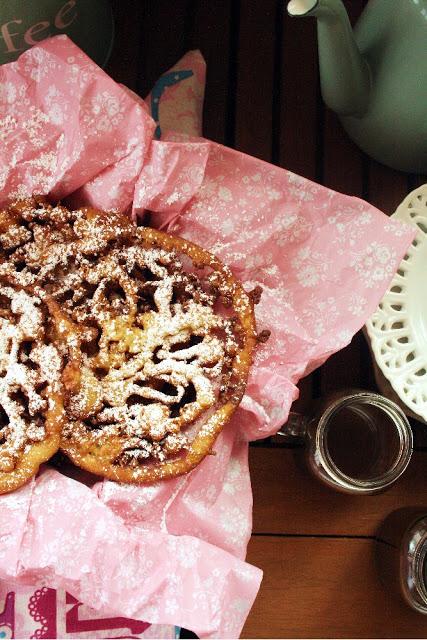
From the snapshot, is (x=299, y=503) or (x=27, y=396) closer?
(x=27, y=396)

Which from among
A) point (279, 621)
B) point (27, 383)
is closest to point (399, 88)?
point (27, 383)

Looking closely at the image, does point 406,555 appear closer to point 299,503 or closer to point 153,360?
point 299,503

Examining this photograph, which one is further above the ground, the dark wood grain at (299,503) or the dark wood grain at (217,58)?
the dark wood grain at (217,58)

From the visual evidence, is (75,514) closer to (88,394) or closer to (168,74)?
→ (88,394)

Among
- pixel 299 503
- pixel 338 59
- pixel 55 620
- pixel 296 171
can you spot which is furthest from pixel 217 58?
pixel 55 620

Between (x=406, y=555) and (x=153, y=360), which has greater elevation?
(x=153, y=360)

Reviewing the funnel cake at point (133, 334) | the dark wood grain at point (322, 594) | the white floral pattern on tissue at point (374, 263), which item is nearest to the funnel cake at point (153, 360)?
the funnel cake at point (133, 334)

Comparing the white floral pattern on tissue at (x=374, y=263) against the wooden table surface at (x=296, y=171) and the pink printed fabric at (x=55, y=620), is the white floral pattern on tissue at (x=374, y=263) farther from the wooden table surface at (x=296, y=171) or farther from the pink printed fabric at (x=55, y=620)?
the pink printed fabric at (x=55, y=620)

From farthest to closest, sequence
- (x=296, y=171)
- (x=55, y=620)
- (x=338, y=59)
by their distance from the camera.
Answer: (x=296, y=171) < (x=55, y=620) < (x=338, y=59)
